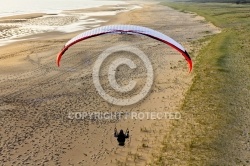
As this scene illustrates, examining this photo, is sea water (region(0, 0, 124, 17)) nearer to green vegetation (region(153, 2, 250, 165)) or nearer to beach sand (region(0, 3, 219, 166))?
beach sand (region(0, 3, 219, 166))

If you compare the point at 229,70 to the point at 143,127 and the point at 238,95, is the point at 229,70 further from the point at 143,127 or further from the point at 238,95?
the point at 143,127

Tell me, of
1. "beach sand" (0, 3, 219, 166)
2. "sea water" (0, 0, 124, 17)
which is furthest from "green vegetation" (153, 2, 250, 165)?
"sea water" (0, 0, 124, 17)

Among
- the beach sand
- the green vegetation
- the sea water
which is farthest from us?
the sea water

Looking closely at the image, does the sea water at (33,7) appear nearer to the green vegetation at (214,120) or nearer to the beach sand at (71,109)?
the beach sand at (71,109)

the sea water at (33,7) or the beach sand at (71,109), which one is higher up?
the sea water at (33,7)

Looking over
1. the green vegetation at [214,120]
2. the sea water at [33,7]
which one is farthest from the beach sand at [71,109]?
the sea water at [33,7]

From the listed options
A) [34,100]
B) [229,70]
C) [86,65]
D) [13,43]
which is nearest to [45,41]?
[13,43]
